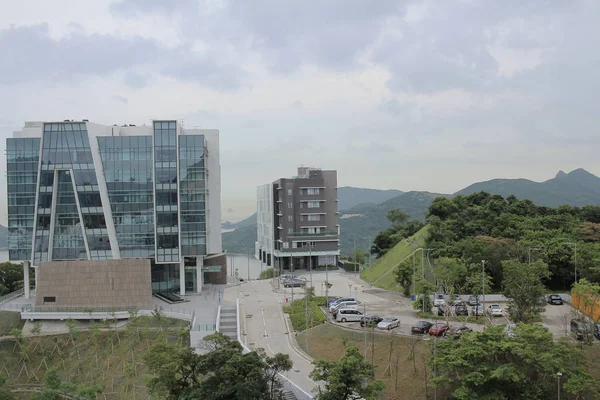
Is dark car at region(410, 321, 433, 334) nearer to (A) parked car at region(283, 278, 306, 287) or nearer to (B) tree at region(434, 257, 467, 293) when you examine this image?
(B) tree at region(434, 257, 467, 293)

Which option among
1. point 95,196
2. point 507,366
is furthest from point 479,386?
point 95,196

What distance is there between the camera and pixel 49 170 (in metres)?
42.0

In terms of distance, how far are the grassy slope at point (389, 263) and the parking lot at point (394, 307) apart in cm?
115

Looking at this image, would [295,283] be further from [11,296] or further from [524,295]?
[524,295]

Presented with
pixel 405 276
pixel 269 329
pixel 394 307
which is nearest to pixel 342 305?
pixel 394 307

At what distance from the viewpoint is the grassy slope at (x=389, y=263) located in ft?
154

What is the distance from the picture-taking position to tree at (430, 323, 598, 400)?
60.9 feet

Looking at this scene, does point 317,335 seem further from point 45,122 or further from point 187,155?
point 45,122

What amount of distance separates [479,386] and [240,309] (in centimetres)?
2204

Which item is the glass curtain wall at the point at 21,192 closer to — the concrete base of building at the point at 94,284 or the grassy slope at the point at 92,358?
the concrete base of building at the point at 94,284

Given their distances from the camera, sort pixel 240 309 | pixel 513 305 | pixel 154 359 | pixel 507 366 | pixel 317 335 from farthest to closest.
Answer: pixel 240 309, pixel 317 335, pixel 513 305, pixel 154 359, pixel 507 366

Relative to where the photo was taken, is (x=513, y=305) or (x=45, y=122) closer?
(x=513, y=305)

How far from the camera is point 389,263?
5209 centimetres

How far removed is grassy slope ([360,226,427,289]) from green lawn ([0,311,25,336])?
29163 mm
